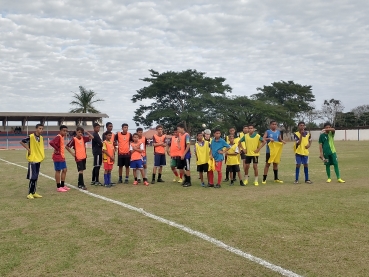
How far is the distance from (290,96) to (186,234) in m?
66.5

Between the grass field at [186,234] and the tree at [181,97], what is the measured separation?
42.6 m

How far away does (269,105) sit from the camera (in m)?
59.2

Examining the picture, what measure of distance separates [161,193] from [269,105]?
171 feet

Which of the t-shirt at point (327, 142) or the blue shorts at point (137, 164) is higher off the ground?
the t-shirt at point (327, 142)

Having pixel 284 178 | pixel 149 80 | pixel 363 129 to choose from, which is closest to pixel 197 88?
pixel 149 80

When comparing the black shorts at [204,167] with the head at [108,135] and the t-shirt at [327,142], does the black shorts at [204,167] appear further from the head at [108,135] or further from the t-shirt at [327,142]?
the t-shirt at [327,142]

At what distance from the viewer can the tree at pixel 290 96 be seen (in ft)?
215

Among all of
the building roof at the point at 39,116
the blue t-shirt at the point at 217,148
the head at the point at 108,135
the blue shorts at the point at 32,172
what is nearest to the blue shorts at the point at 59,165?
the blue shorts at the point at 32,172

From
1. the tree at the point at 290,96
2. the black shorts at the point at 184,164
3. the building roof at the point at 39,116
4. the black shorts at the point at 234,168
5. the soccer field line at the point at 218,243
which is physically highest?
the tree at the point at 290,96

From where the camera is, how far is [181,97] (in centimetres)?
5406

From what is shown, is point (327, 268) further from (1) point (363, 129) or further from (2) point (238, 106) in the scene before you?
(1) point (363, 129)

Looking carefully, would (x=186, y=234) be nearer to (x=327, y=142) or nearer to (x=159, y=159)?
(x=159, y=159)

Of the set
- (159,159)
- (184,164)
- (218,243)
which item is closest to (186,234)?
(218,243)

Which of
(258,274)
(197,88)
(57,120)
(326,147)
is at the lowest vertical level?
(258,274)
